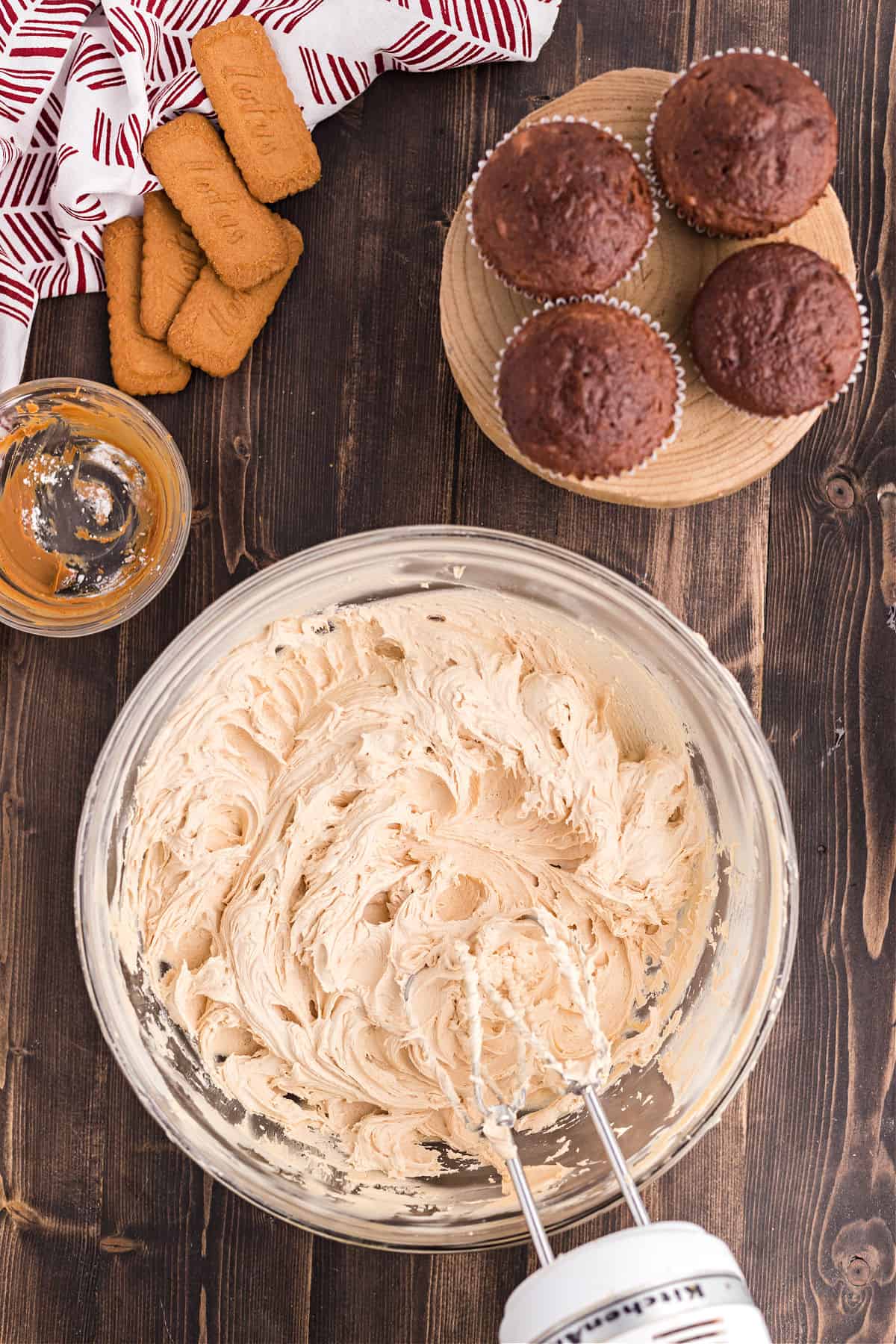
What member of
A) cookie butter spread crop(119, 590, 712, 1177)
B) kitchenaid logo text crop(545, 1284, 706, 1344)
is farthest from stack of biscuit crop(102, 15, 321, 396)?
kitchenaid logo text crop(545, 1284, 706, 1344)

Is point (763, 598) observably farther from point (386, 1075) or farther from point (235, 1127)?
point (235, 1127)

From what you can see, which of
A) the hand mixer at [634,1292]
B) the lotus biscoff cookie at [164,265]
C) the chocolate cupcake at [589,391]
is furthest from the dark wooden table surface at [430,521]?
the hand mixer at [634,1292]

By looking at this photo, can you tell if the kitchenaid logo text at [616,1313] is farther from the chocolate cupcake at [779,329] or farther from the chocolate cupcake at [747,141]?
the chocolate cupcake at [747,141]

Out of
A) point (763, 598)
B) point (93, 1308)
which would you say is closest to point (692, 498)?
point (763, 598)

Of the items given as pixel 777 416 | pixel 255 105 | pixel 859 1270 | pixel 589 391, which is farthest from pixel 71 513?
pixel 859 1270

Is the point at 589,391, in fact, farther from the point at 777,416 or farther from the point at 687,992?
the point at 687,992

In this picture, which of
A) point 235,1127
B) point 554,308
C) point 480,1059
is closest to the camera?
point 554,308
